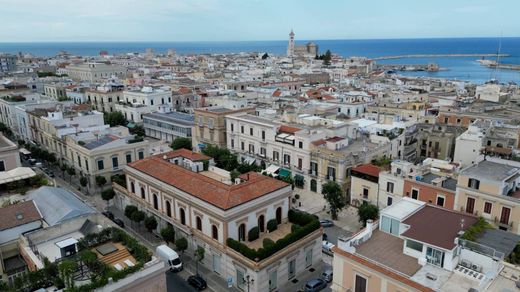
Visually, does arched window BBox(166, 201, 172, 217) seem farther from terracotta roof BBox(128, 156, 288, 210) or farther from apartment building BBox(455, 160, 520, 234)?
apartment building BBox(455, 160, 520, 234)

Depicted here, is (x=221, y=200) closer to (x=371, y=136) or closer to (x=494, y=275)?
(x=494, y=275)

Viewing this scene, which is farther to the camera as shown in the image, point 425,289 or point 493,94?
point 493,94

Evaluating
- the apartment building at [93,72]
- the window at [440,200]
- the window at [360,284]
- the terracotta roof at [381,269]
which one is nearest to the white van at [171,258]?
the terracotta roof at [381,269]

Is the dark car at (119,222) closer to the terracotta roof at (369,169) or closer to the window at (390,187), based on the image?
the terracotta roof at (369,169)

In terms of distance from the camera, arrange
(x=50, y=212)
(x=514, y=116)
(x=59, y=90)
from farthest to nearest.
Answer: (x=59, y=90) < (x=514, y=116) < (x=50, y=212)

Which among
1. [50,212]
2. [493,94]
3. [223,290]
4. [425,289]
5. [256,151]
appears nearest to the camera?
[425,289]

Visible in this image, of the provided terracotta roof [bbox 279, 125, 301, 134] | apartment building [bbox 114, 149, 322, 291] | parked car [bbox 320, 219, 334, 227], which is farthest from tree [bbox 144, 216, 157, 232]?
terracotta roof [bbox 279, 125, 301, 134]

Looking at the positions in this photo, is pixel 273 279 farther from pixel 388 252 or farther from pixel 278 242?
pixel 388 252

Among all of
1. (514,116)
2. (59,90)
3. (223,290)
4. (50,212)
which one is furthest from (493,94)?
(59,90)
